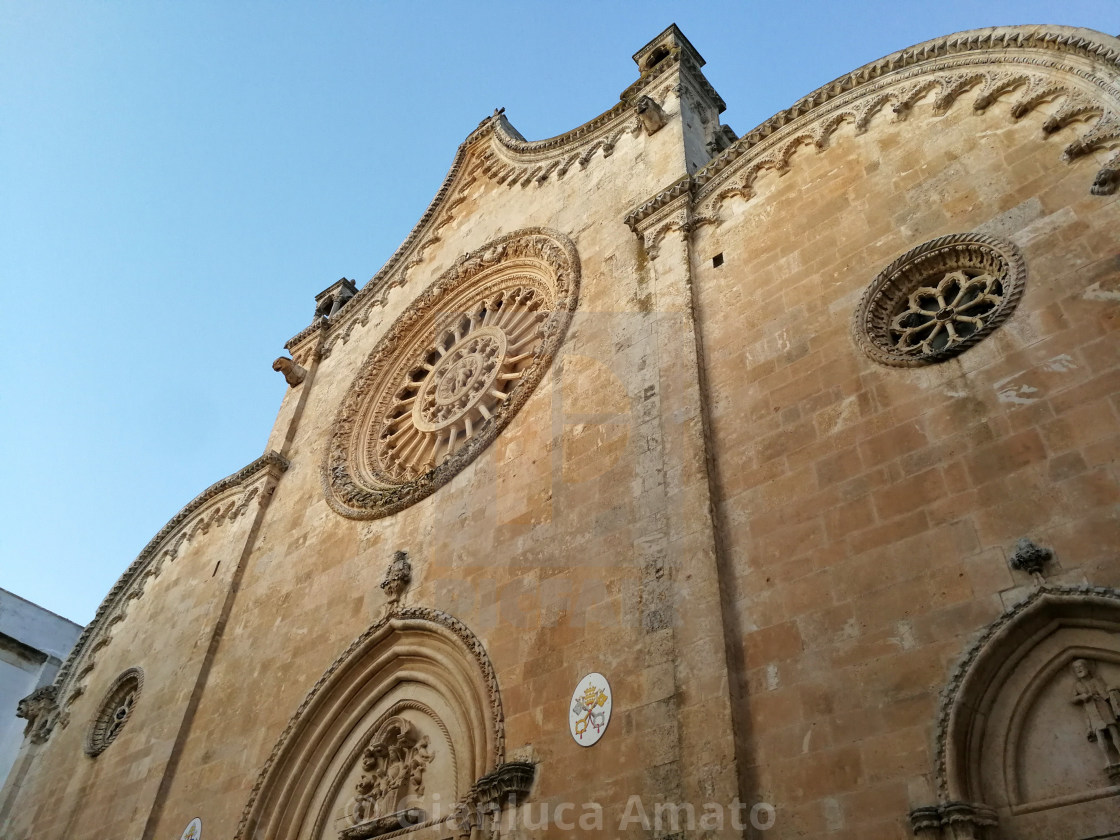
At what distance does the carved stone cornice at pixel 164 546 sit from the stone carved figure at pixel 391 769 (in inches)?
242

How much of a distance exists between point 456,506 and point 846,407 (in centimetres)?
496

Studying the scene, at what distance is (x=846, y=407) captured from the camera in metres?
7.22

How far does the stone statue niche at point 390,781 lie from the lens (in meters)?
8.77

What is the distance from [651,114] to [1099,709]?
9194mm

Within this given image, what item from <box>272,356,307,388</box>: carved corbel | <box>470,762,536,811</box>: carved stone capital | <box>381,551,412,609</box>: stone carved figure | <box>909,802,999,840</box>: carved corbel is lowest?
<box>909,802,999,840</box>: carved corbel

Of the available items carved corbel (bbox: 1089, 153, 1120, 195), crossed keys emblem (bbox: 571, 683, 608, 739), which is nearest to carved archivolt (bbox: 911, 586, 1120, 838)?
crossed keys emblem (bbox: 571, 683, 608, 739)

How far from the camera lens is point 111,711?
1412cm

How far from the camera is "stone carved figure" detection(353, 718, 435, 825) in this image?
891 cm

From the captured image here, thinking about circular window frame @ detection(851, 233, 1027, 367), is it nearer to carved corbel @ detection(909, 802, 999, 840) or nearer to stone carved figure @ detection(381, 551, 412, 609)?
carved corbel @ detection(909, 802, 999, 840)

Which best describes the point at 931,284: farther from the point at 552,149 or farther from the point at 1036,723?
the point at 552,149

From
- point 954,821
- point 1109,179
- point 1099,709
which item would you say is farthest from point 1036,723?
point 1109,179

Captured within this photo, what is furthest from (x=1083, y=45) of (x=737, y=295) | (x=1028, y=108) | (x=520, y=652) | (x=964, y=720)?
(x=520, y=652)

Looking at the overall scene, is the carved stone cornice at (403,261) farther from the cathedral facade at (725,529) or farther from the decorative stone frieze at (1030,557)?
the decorative stone frieze at (1030,557)

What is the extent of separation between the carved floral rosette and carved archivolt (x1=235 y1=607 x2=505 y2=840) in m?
2.11
